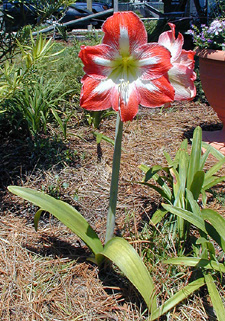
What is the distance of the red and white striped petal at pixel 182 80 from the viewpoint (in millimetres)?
1342

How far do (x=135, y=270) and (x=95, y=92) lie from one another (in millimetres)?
797

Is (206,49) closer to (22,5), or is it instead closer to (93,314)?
(22,5)

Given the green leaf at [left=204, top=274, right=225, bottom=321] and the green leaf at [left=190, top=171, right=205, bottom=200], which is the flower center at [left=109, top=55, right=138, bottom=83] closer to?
the green leaf at [left=190, top=171, right=205, bottom=200]

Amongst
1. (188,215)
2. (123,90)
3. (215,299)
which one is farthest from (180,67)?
(215,299)

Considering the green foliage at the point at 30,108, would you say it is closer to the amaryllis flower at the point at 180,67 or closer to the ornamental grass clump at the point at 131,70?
the ornamental grass clump at the point at 131,70

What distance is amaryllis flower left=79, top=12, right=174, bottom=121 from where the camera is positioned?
4.12 feet

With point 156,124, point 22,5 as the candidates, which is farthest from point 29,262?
point 156,124

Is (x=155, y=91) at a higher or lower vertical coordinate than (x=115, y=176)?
higher

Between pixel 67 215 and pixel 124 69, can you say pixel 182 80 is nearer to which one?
pixel 124 69

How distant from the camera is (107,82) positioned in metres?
1.32

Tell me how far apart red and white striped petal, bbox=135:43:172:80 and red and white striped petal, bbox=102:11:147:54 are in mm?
31

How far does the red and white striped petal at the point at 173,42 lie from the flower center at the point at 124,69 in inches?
6.6

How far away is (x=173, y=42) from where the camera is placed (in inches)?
54.1

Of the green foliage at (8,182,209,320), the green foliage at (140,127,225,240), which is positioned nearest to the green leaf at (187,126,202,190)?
the green foliage at (140,127,225,240)
